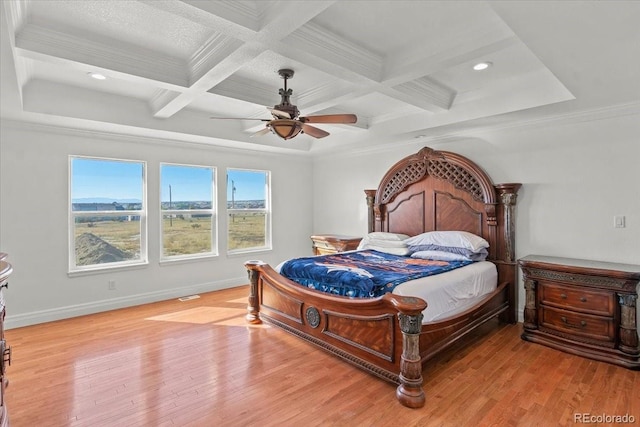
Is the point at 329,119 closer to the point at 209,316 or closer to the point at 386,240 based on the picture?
the point at 386,240

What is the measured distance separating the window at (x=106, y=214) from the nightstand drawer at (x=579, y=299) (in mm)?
5041

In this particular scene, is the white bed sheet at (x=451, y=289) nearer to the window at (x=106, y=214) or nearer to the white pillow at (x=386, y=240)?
the white pillow at (x=386, y=240)

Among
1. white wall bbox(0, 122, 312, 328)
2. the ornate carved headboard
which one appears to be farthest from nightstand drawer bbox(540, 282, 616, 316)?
white wall bbox(0, 122, 312, 328)

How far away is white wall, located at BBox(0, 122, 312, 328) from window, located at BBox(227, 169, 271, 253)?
210 millimetres

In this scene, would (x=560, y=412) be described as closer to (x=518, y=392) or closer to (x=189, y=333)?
(x=518, y=392)

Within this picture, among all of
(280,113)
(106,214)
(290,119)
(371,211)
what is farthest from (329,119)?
(106,214)

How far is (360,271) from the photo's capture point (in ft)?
10.4

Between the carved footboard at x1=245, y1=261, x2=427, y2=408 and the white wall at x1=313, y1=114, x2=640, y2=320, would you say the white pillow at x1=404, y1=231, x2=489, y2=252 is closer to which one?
the white wall at x1=313, y1=114, x2=640, y2=320

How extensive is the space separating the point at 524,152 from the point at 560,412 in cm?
280

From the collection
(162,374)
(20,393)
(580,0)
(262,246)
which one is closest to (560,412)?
(580,0)

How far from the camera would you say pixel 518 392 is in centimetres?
245

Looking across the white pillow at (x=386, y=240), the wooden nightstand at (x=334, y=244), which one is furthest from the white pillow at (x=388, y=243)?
the wooden nightstand at (x=334, y=244)

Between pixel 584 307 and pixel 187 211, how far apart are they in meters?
5.11

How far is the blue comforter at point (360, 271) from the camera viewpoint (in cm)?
286
